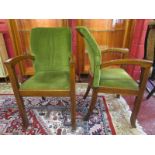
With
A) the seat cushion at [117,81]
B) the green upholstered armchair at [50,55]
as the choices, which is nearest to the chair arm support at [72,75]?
the green upholstered armchair at [50,55]

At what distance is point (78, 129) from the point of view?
142cm

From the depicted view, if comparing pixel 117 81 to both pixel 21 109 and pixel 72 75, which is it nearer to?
pixel 72 75

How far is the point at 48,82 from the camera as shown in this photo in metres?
1.35

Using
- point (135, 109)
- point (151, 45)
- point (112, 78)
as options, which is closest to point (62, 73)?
point (112, 78)

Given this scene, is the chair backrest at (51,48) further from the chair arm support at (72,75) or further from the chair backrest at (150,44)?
the chair backrest at (150,44)

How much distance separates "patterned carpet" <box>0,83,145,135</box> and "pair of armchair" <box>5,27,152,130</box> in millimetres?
87

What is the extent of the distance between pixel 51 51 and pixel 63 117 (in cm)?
73

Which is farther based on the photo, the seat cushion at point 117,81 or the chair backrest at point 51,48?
the chair backrest at point 51,48

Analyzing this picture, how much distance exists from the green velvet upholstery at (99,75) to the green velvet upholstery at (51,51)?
304 mm

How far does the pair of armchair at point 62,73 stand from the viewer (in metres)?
1.23

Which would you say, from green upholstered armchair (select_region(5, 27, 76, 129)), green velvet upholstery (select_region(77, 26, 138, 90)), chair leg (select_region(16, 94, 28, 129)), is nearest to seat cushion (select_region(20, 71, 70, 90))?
green upholstered armchair (select_region(5, 27, 76, 129))

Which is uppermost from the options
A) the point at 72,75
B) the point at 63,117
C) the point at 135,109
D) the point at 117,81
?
the point at 72,75

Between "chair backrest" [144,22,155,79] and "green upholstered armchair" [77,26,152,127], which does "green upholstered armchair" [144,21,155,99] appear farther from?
"green upholstered armchair" [77,26,152,127]
